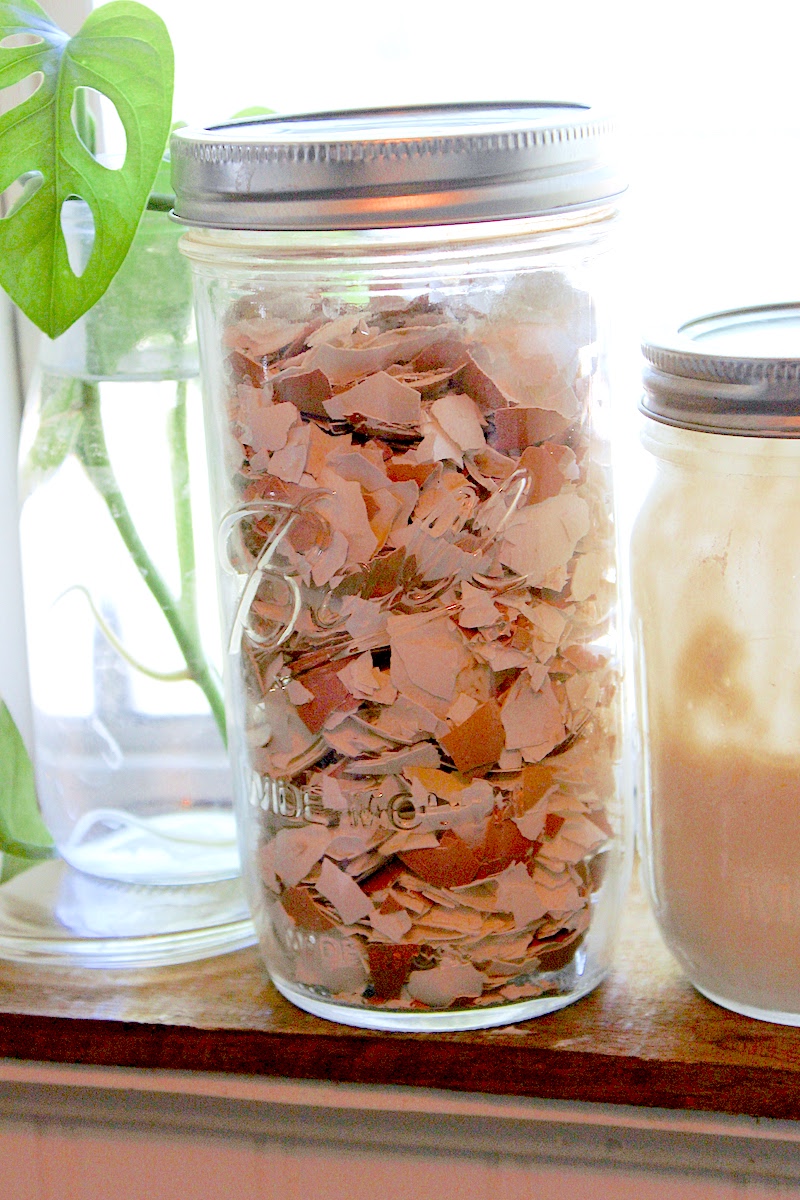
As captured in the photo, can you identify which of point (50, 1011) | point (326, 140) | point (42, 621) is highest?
point (326, 140)

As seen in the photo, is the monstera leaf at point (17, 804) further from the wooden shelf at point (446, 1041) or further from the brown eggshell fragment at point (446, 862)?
the brown eggshell fragment at point (446, 862)

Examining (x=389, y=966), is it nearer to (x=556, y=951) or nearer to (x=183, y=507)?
(x=556, y=951)

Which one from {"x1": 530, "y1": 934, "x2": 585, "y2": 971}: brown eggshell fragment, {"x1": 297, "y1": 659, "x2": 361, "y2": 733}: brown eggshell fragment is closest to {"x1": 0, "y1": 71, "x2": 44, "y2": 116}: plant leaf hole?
{"x1": 297, "y1": 659, "x2": 361, "y2": 733}: brown eggshell fragment

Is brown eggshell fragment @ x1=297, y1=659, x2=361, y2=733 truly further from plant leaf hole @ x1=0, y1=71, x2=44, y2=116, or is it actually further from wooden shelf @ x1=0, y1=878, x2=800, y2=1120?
plant leaf hole @ x1=0, y1=71, x2=44, y2=116

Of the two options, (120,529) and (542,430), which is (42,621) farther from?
(542,430)

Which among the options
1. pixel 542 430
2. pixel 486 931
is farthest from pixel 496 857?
pixel 542 430

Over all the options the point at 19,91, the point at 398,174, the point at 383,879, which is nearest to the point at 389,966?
the point at 383,879

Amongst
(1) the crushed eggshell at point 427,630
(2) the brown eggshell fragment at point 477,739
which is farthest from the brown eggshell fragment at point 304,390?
(2) the brown eggshell fragment at point 477,739
